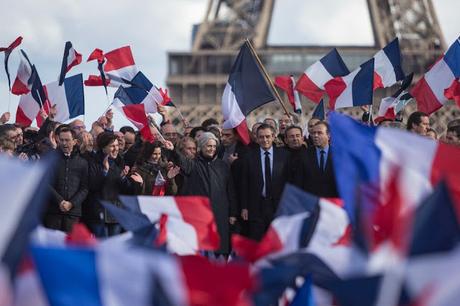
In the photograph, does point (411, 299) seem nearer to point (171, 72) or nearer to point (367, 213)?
point (367, 213)

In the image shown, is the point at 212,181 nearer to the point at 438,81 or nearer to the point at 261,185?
→ the point at 261,185

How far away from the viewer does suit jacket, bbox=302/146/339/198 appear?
12.2 m

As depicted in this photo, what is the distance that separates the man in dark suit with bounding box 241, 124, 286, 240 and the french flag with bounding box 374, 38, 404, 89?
4.06 meters

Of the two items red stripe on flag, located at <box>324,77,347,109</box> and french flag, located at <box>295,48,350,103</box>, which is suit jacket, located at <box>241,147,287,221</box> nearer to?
red stripe on flag, located at <box>324,77,347,109</box>

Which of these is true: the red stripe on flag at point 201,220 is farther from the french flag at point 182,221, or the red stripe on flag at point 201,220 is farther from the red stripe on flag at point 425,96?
the red stripe on flag at point 425,96

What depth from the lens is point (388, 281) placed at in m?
5.37

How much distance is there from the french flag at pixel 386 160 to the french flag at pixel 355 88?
8650 millimetres

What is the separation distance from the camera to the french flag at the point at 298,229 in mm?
6945

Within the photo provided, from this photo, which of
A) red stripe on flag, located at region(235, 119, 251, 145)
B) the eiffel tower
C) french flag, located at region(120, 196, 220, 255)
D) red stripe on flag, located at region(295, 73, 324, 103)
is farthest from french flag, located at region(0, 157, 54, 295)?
the eiffel tower

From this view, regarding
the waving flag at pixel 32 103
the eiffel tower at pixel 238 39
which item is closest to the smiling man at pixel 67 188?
the waving flag at pixel 32 103

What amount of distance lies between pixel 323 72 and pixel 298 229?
32.1ft

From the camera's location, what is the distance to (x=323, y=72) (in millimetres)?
16844

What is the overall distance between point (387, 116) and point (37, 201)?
11669 mm

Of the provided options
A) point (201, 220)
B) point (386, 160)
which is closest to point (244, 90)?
point (201, 220)
